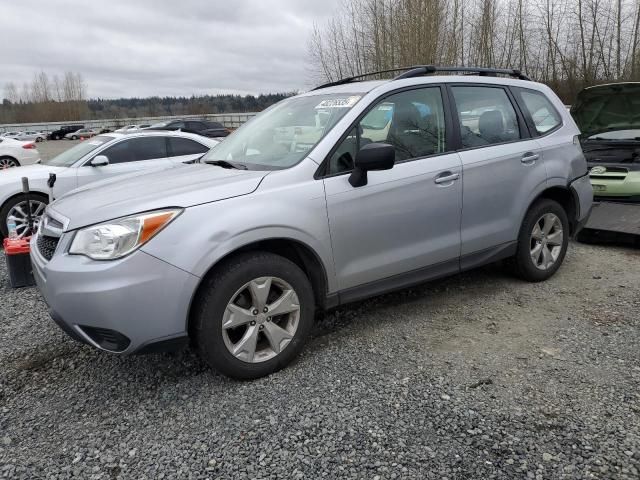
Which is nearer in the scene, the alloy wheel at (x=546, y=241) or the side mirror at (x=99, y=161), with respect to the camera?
the alloy wheel at (x=546, y=241)

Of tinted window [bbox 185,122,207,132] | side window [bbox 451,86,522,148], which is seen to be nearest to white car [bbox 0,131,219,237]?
side window [bbox 451,86,522,148]

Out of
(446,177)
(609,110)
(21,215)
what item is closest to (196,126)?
(21,215)

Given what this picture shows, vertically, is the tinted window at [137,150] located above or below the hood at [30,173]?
above

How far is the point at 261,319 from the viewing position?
2.96 meters

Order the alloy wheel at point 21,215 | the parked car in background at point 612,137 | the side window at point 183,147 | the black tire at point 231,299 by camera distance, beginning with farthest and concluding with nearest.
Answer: the side window at point 183,147
the alloy wheel at point 21,215
the parked car in background at point 612,137
the black tire at point 231,299

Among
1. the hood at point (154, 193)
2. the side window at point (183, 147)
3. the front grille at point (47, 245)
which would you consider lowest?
the front grille at point (47, 245)

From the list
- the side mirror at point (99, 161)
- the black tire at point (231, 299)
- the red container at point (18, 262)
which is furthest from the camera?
the side mirror at point (99, 161)

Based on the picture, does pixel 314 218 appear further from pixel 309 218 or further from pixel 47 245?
pixel 47 245

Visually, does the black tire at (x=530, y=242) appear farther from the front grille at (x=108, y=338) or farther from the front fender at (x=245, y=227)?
the front grille at (x=108, y=338)

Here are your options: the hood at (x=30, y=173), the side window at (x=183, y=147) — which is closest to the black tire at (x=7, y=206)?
the hood at (x=30, y=173)

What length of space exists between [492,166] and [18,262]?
4194 mm

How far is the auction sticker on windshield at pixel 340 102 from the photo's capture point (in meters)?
Result: 3.46

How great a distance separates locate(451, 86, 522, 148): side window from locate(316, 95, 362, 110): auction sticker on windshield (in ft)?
2.95

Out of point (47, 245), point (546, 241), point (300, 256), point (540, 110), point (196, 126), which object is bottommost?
point (546, 241)
